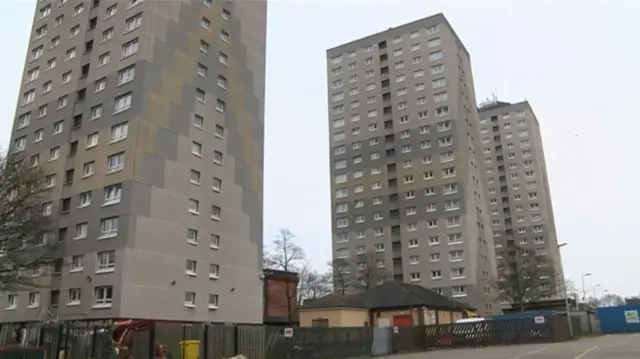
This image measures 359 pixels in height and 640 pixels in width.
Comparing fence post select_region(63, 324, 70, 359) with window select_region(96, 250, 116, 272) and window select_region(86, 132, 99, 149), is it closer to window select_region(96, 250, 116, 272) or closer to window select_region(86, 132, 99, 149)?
window select_region(96, 250, 116, 272)

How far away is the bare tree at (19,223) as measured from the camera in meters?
33.2

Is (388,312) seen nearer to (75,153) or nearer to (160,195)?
(160,195)

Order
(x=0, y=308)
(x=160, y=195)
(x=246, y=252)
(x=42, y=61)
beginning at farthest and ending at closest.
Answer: (x=42, y=61), (x=246, y=252), (x=0, y=308), (x=160, y=195)

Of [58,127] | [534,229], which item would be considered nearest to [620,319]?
[534,229]

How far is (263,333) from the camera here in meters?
26.4

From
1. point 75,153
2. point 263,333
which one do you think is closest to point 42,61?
point 75,153

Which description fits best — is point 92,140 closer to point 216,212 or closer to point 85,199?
point 85,199

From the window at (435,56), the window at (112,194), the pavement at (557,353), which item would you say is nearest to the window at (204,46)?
the window at (112,194)

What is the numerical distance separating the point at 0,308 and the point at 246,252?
1921 cm

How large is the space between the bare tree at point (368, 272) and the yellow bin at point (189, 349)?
55076 millimetres

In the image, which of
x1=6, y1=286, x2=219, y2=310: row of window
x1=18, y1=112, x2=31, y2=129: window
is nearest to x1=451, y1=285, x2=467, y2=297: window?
x1=6, y1=286, x2=219, y2=310: row of window

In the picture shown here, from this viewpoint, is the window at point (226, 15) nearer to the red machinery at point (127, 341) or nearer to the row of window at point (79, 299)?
the row of window at point (79, 299)

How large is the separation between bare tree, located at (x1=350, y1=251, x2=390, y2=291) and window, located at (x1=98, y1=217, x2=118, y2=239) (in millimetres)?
45269

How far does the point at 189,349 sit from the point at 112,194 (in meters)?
19.2
